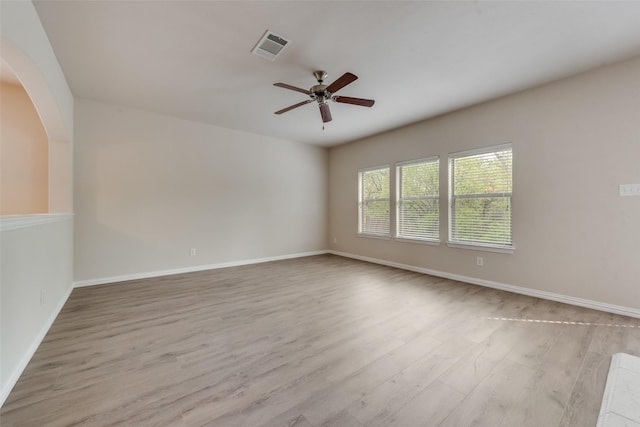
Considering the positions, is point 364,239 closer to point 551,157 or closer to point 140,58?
point 551,157

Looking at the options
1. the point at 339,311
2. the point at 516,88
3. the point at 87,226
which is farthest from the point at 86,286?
the point at 516,88

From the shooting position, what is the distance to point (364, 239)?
5.76 metres

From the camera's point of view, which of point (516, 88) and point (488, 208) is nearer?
point (516, 88)

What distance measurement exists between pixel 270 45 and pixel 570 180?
3779mm

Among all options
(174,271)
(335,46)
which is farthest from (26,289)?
(335,46)

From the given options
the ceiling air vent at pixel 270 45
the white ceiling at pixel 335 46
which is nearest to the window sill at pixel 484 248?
the white ceiling at pixel 335 46

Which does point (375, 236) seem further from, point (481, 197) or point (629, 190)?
point (629, 190)

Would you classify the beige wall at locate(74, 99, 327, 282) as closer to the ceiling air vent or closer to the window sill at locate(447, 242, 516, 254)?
the ceiling air vent

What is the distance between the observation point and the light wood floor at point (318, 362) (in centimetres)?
144

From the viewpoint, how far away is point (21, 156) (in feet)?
11.2

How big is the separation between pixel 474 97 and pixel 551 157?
4.12ft

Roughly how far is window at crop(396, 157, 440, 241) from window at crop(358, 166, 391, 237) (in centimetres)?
31

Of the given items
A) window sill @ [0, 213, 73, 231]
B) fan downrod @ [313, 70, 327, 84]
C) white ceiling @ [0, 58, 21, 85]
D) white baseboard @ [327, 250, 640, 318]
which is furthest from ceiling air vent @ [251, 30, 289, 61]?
white baseboard @ [327, 250, 640, 318]

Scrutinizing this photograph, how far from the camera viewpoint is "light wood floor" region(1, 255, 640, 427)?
4.74 feet
